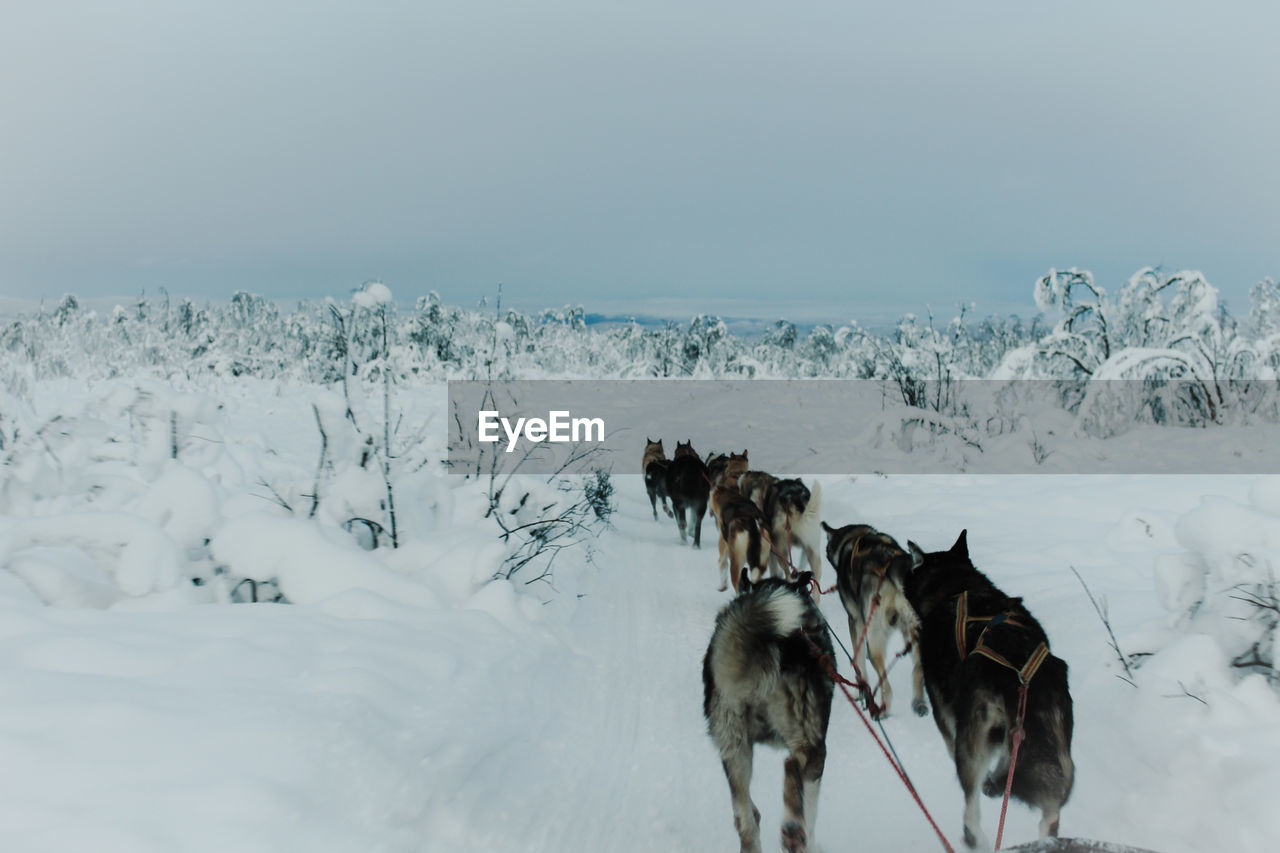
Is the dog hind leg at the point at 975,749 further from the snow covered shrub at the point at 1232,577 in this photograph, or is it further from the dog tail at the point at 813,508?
the dog tail at the point at 813,508

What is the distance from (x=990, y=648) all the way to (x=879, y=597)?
150 cm

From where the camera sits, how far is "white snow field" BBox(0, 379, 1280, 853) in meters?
2.10

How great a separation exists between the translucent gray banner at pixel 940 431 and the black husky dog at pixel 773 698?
10.9ft

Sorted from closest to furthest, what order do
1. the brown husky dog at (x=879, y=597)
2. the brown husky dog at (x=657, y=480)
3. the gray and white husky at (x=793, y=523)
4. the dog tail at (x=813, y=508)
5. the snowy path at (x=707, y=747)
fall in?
the snowy path at (x=707, y=747) → the brown husky dog at (x=879, y=597) → the dog tail at (x=813, y=508) → the gray and white husky at (x=793, y=523) → the brown husky dog at (x=657, y=480)

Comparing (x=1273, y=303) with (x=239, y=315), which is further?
(x=239, y=315)

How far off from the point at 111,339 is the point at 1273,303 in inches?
1534

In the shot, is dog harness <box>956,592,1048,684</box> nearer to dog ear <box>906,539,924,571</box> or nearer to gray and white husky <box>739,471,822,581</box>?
dog ear <box>906,539,924,571</box>

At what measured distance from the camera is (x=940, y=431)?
1179 cm

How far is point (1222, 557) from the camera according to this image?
119 inches

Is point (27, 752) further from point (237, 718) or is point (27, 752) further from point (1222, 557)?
point (1222, 557)

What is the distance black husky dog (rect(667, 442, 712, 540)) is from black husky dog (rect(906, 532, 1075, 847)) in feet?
15.3

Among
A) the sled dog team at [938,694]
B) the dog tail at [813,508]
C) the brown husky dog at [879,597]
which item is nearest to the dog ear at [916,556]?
the brown husky dog at [879,597]

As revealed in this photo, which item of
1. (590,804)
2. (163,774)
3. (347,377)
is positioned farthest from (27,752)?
(347,377)

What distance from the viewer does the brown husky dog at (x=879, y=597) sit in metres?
3.82
